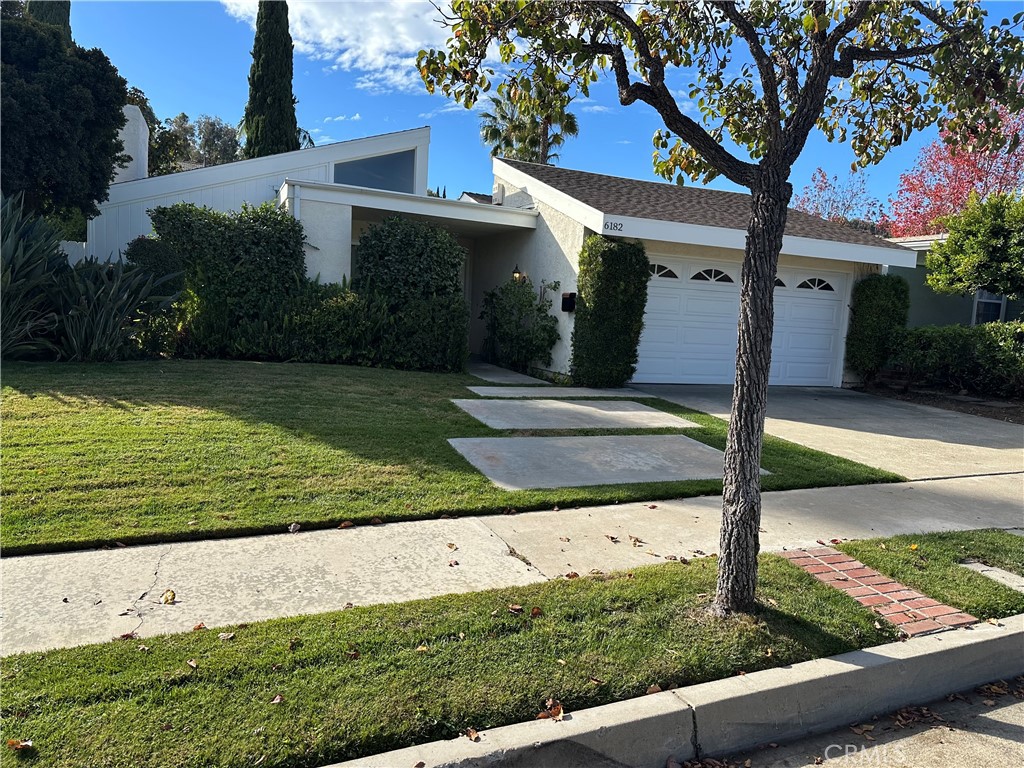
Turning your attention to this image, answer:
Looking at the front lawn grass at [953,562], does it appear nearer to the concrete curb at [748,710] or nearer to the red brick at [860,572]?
the red brick at [860,572]

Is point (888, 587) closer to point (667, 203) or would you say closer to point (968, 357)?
point (968, 357)

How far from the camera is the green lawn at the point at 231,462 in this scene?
4438 millimetres

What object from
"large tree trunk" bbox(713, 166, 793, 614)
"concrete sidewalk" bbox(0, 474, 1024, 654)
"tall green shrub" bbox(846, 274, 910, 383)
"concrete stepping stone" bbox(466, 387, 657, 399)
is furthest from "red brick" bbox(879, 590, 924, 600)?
"tall green shrub" bbox(846, 274, 910, 383)

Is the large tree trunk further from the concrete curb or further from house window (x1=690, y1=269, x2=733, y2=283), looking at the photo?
house window (x1=690, y1=269, x2=733, y2=283)

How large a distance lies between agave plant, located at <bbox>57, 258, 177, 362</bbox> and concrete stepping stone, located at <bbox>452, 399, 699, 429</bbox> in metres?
4.93

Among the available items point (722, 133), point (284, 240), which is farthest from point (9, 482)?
point (284, 240)

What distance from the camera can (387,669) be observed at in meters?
2.86

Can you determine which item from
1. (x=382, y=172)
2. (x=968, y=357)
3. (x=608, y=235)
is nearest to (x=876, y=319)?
(x=968, y=357)

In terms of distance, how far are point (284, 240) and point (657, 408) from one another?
6826mm

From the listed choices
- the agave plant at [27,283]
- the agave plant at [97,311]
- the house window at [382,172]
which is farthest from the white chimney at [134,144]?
the agave plant at [97,311]

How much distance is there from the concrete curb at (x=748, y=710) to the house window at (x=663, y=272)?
923cm

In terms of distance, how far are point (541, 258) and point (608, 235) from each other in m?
2.27

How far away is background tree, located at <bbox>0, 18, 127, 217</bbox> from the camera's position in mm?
13547

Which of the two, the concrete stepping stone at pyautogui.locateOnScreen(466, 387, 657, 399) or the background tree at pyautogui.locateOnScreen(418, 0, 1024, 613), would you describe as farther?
the concrete stepping stone at pyautogui.locateOnScreen(466, 387, 657, 399)
